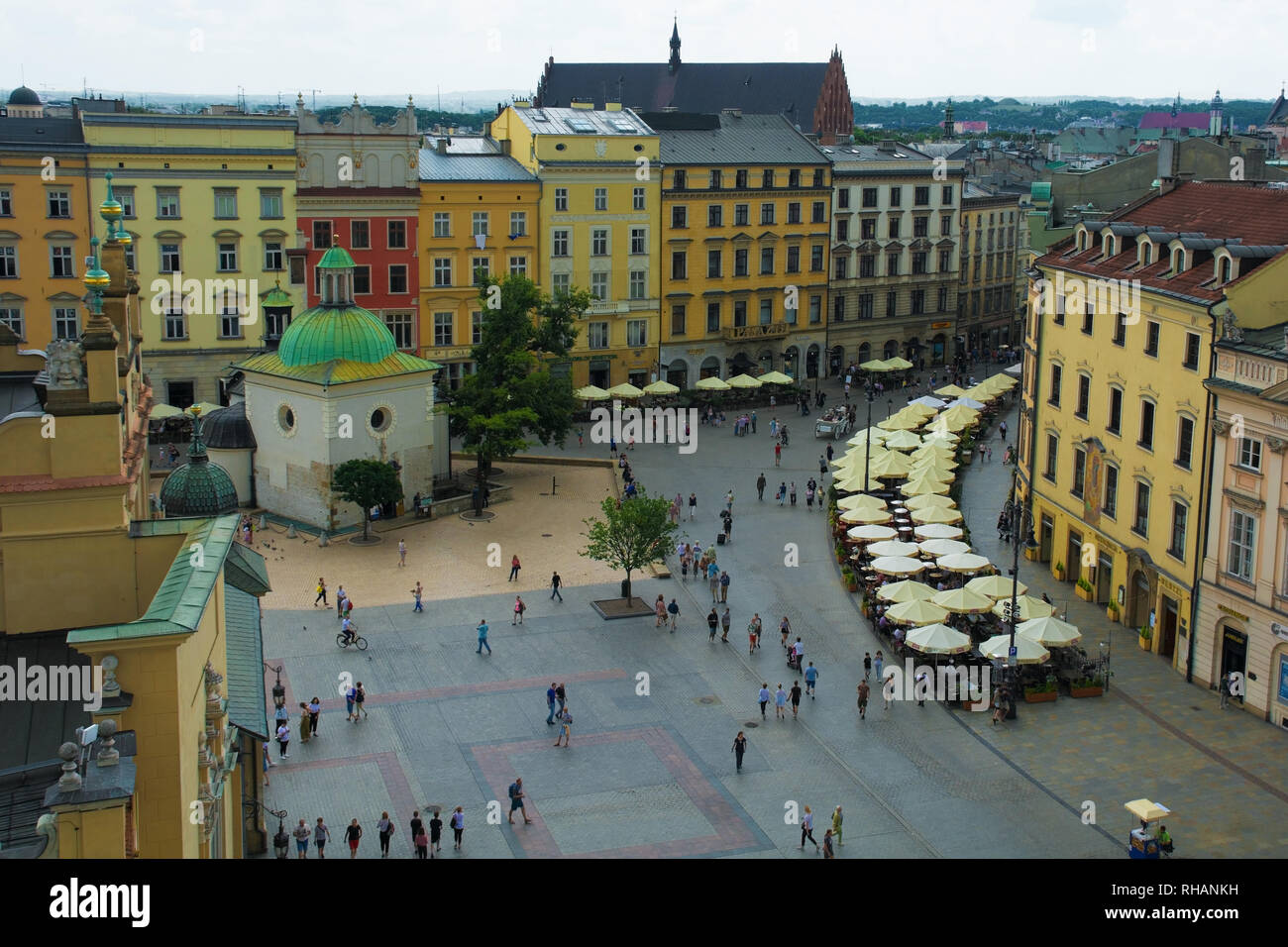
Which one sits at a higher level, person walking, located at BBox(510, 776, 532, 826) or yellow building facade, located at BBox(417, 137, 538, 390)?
yellow building facade, located at BBox(417, 137, 538, 390)

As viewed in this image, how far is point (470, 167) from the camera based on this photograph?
8550 centimetres

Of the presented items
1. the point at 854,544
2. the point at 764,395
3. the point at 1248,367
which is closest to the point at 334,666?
the point at 854,544

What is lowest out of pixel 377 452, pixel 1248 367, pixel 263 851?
pixel 263 851

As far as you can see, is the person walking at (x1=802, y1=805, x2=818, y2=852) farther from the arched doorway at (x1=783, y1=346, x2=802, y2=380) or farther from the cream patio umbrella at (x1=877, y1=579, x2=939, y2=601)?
the arched doorway at (x1=783, y1=346, x2=802, y2=380)

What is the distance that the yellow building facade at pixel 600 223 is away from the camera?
86.9 metres

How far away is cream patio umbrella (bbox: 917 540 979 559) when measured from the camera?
179ft

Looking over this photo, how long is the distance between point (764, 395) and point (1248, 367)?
2038 inches

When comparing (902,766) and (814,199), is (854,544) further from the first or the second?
(814,199)

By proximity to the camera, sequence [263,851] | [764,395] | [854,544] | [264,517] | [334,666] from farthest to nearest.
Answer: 1. [764,395]
2. [264,517]
3. [854,544]
4. [334,666]
5. [263,851]

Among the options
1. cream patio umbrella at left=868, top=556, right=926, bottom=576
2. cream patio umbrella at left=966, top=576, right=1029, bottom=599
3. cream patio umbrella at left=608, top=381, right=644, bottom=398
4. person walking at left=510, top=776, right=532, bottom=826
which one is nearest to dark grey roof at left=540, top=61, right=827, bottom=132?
cream patio umbrella at left=608, top=381, right=644, bottom=398

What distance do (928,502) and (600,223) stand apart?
35796 mm

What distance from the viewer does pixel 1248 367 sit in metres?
42.3

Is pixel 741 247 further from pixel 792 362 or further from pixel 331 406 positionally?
pixel 331 406

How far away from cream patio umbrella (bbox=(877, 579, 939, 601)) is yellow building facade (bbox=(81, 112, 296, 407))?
134 feet
